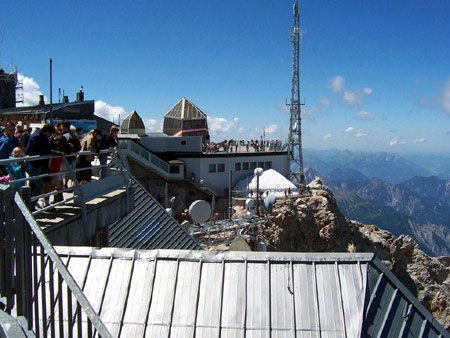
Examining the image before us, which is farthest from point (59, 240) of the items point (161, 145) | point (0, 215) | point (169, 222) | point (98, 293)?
point (161, 145)

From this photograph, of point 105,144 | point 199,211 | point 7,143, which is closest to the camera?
point 7,143

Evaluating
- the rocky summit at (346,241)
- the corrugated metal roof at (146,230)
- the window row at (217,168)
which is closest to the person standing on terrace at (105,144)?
the corrugated metal roof at (146,230)

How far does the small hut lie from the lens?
47.8 metres

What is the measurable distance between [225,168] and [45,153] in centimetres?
3391

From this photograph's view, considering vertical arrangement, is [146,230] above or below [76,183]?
below

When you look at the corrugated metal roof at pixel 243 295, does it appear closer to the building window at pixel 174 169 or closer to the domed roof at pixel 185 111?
the building window at pixel 174 169

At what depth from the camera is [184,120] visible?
157ft

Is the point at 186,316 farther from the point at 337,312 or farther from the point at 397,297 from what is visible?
the point at 397,297

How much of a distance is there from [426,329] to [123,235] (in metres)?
7.56

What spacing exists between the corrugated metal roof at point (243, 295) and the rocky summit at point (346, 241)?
2742 centimetres

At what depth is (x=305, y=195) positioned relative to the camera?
40.2 m

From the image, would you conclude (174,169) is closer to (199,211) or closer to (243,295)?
(199,211)

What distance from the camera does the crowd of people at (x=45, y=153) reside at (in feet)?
26.6

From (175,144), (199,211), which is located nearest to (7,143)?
(199,211)
